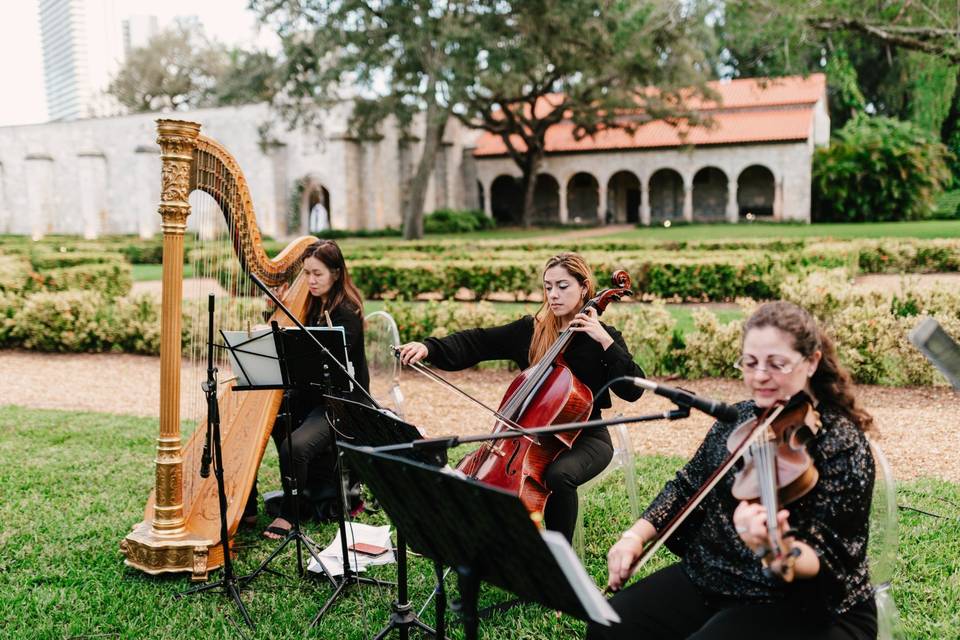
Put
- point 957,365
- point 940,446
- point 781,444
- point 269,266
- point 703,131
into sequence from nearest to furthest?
point 781,444 → point 957,365 → point 269,266 → point 940,446 → point 703,131

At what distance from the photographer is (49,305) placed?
975cm

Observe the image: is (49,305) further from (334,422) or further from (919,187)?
(919,187)

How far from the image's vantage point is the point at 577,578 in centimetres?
166

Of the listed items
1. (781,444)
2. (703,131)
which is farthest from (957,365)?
(703,131)

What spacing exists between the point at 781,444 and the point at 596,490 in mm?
3036

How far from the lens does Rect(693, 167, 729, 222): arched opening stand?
113ft

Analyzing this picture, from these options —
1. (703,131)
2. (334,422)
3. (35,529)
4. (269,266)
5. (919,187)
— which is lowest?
(35,529)

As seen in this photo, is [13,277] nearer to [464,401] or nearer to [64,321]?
[64,321]

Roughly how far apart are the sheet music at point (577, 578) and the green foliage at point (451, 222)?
28.7 m

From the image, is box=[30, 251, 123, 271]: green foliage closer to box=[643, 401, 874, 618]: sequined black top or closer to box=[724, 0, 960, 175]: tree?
box=[724, 0, 960, 175]: tree

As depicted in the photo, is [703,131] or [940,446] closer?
[940,446]

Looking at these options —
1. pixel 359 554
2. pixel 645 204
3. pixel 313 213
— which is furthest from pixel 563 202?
pixel 359 554

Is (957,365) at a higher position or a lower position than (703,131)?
lower

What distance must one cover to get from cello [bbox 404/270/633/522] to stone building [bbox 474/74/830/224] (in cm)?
2723
